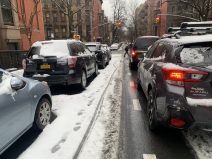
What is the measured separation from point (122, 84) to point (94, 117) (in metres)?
4.40

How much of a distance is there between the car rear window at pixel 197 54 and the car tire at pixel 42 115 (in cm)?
280

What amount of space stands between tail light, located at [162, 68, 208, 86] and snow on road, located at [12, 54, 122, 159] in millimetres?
1754

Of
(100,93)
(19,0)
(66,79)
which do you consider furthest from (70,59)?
(19,0)

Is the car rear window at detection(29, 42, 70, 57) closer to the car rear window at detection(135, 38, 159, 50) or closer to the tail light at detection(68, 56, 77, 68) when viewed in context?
the tail light at detection(68, 56, 77, 68)

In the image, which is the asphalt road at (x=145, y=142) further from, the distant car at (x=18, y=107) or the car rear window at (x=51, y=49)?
the car rear window at (x=51, y=49)

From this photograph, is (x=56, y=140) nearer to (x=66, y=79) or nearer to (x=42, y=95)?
(x=42, y=95)

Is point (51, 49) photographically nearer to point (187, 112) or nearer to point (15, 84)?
point (15, 84)

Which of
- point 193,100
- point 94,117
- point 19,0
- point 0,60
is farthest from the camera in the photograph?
point 19,0

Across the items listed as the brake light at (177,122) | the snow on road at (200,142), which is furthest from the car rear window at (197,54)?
the snow on road at (200,142)

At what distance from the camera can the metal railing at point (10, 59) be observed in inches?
594

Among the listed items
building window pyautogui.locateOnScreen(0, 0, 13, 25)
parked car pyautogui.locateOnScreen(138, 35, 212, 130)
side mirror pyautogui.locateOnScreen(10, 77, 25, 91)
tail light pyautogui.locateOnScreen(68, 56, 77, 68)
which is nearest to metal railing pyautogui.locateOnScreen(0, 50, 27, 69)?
building window pyautogui.locateOnScreen(0, 0, 13, 25)

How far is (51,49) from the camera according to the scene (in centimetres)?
784

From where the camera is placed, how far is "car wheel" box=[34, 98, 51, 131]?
4723 millimetres

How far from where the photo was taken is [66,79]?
7.72 meters
